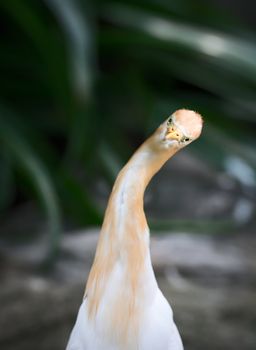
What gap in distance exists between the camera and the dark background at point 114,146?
1.00 metres

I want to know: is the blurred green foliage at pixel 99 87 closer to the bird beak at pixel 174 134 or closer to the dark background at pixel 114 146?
the dark background at pixel 114 146

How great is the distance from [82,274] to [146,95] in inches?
15.0

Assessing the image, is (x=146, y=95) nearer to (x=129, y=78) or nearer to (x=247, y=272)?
(x=129, y=78)

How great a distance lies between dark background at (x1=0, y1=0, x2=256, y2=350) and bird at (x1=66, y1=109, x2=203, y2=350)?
1.58 ft

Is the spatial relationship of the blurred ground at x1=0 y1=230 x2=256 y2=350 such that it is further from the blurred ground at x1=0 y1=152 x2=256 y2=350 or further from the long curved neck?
the long curved neck

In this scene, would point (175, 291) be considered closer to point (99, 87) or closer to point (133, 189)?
point (99, 87)

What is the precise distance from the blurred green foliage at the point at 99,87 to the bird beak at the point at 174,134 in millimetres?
699

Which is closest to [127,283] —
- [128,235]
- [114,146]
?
[128,235]

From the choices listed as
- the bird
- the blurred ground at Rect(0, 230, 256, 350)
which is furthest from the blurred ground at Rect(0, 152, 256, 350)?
the bird

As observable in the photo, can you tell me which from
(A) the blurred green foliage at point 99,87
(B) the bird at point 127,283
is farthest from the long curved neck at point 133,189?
(A) the blurred green foliage at point 99,87

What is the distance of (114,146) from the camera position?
49.6 inches

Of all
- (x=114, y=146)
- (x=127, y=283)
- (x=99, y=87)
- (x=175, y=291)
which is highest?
(x=99, y=87)

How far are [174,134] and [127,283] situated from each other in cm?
8

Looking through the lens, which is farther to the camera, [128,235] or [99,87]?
[99,87]
